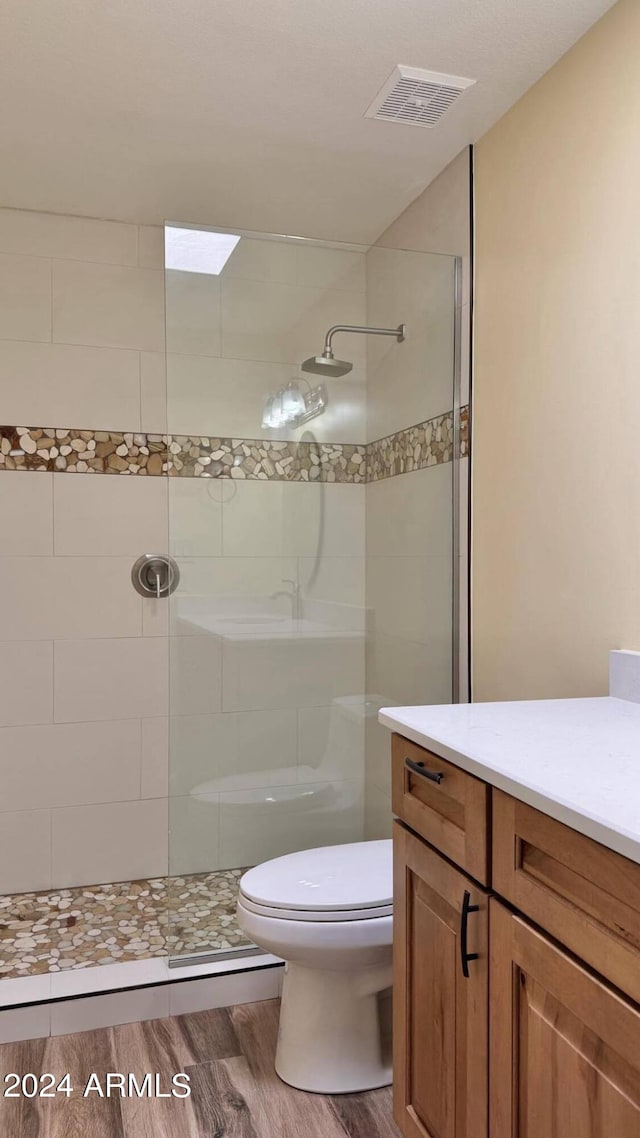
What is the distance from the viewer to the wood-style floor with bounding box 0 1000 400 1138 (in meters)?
1.72

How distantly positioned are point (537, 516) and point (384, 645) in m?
0.64

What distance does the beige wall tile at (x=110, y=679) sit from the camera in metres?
2.84

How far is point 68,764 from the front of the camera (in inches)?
112

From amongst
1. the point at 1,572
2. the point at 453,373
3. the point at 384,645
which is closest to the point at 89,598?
the point at 1,572

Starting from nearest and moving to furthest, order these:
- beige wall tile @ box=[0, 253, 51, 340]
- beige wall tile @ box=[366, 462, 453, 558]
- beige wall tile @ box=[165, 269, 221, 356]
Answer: beige wall tile @ box=[165, 269, 221, 356] < beige wall tile @ box=[366, 462, 453, 558] < beige wall tile @ box=[0, 253, 51, 340]

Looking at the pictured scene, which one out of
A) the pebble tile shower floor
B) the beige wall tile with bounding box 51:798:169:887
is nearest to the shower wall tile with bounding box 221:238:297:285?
the pebble tile shower floor

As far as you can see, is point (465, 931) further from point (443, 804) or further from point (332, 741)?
point (332, 741)

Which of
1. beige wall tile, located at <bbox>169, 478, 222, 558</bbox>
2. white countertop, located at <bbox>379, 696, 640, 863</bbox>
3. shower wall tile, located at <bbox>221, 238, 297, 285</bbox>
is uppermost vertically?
shower wall tile, located at <bbox>221, 238, 297, 285</bbox>

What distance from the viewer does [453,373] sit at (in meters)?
2.41

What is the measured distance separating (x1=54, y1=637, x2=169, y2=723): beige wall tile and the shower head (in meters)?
1.17

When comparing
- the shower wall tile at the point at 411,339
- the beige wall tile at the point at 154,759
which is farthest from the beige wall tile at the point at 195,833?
the shower wall tile at the point at 411,339

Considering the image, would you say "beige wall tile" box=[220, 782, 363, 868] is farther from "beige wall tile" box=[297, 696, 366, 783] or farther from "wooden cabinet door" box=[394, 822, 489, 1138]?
"wooden cabinet door" box=[394, 822, 489, 1138]

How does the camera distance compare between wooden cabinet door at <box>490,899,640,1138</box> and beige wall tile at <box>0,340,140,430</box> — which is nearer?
wooden cabinet door at <box>490,899,640,1138</box>

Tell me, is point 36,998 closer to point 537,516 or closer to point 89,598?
point 89,598
